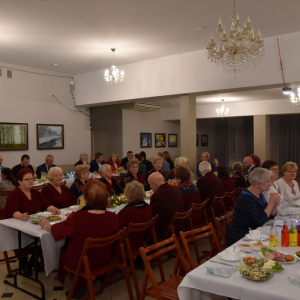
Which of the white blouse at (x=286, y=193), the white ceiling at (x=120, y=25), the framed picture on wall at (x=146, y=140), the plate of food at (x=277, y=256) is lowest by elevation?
the plate of food at (x=277, y=256)

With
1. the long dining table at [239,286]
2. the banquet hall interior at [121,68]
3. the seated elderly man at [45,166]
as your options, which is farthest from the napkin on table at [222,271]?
the seated elderly man at [45,166]

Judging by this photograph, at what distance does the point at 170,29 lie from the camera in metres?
5.81

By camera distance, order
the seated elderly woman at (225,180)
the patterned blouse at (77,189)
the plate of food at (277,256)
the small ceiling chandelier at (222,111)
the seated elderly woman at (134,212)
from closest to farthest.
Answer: the plate of food at (277,256) < the seated elderly woman at (134,212) < the patterned blouse at (77,189) < the seated elderly woman at (225,180) < the small ceiling chandelier at (222,111)

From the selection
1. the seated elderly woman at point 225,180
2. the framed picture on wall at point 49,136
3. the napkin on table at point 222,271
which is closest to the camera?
the napkin on table at point 222,271

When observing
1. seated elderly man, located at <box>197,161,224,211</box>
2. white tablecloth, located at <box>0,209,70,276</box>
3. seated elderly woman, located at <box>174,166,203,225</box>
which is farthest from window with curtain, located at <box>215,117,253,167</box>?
white tablecloth, located at <box>0,209,70,276</box>

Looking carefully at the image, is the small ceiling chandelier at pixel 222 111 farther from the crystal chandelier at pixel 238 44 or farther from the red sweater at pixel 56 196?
the red sweater at pixel 56 196

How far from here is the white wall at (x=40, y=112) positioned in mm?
8312

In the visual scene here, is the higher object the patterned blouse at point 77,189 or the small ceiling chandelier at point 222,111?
the small ceiling chandelier at point 222,111

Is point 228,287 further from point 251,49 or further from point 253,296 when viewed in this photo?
point 251,49

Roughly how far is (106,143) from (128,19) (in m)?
7.60

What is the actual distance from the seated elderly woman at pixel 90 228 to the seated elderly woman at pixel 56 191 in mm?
1300

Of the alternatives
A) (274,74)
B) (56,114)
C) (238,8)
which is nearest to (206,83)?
(274,74)

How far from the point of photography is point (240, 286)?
186 cm

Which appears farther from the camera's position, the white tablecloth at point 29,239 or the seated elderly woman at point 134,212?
the seated elderly woman at point 134,212
